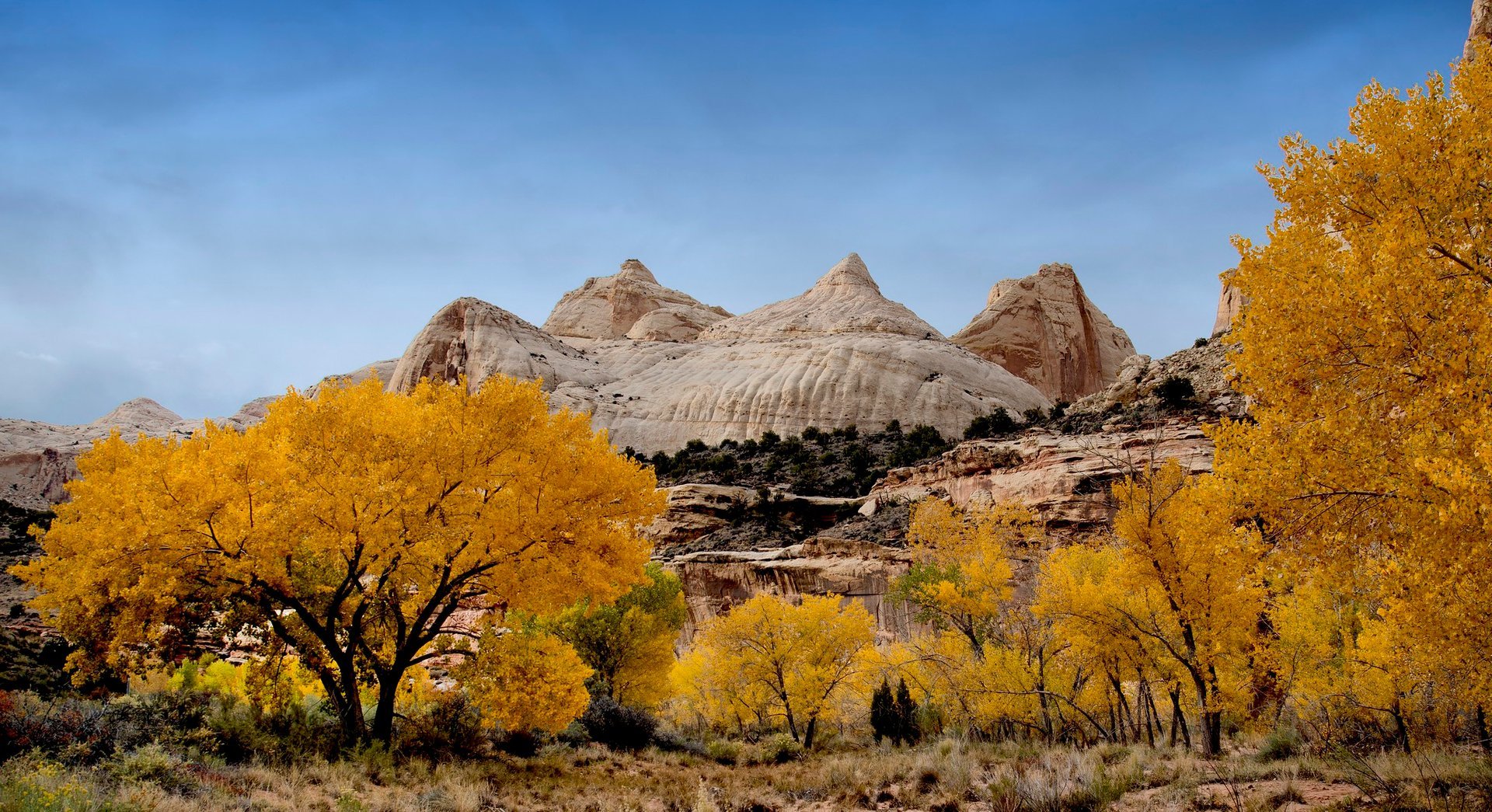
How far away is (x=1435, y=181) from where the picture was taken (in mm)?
8523

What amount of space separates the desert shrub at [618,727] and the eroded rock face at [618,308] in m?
122

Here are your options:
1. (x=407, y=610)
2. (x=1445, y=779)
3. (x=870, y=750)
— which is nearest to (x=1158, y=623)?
(x=1445, y=779)

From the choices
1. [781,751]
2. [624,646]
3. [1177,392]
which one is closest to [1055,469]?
[1177,392]

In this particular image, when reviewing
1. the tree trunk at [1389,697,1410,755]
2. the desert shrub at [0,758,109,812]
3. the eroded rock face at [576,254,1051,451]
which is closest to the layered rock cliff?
the eroded rock face at [576,254,1051,451]

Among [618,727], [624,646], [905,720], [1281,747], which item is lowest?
[905,720]

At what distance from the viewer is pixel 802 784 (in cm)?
1691

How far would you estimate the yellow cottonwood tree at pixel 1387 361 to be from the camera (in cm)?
757

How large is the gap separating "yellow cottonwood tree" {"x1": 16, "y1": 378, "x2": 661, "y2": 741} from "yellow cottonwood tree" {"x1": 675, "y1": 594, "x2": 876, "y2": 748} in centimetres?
1261

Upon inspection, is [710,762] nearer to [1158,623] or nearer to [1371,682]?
[1158,623]

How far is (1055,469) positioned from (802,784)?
29832mm

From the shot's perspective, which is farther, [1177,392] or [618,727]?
[1177,392]

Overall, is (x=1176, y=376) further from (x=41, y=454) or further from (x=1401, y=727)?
(x=41, y=454)

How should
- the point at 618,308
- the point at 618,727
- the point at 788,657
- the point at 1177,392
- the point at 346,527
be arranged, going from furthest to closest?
1. the point at 618,308
2. the point at 1177,392
3. the point at 788,657
4. the point at 618,727
5. the point at 346,527

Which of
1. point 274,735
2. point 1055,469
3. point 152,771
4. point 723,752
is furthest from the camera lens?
point 1055,469
